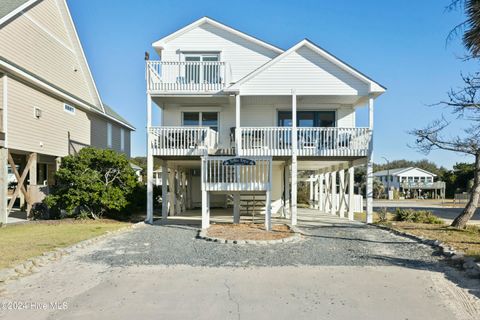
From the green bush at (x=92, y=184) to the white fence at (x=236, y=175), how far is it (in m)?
4.35

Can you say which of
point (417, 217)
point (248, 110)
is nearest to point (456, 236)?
point (417, 217)

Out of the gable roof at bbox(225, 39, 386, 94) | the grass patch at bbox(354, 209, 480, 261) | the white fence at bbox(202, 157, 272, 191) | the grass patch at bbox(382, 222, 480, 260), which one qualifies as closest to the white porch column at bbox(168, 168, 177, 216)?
the white fence at bbox(202, 157, 272, 191)

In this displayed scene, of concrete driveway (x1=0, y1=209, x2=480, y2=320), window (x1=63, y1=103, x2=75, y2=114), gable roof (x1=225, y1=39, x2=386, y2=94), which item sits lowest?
concrete driveway (x1=0, y1=209, x2=480, y2=320)

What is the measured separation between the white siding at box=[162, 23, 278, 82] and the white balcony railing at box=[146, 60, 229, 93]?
4.37 ft

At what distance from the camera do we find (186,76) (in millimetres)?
17422

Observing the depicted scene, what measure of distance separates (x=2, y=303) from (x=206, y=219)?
8227 millimetres

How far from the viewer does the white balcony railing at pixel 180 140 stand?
15547 mm

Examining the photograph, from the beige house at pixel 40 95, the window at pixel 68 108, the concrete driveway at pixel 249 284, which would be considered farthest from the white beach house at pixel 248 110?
the window at pixel 68 108

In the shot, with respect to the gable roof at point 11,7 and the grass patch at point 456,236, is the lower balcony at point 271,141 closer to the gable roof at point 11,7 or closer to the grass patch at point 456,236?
the grass patch at point 456,236

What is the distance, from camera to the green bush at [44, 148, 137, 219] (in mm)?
15570

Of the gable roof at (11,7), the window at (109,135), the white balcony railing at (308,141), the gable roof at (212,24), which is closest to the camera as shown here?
the gable roof at (11,7)

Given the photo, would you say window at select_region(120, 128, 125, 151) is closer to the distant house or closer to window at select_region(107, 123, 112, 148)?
window at select_region(107, 123, 112, 148)

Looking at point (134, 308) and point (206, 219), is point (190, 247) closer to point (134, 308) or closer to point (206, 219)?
point (206, 219)

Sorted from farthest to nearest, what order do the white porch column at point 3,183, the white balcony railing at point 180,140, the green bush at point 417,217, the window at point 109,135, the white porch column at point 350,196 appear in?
the window at point 109,135 < the white porch column at point 350,196 < the green bush at point 417,217 < the white balcony railing at point 180,140 < the white porch column at point 3,183
